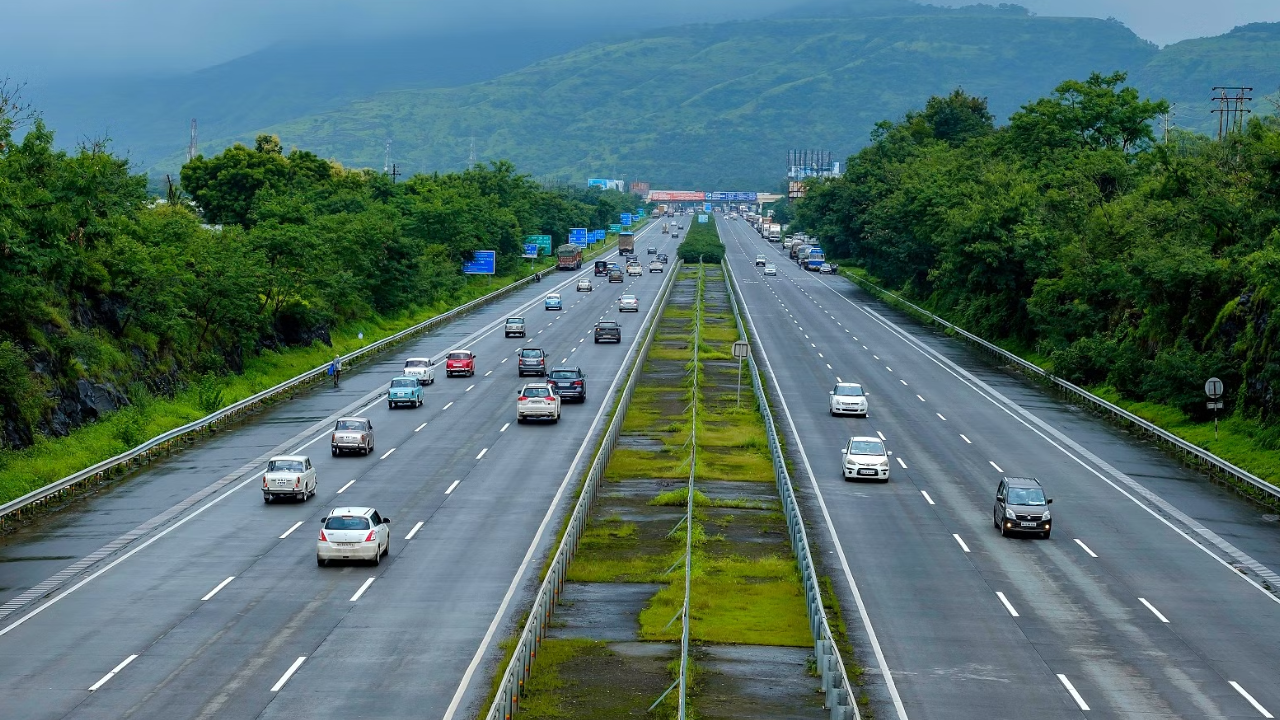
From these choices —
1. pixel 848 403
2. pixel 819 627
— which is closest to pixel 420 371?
pixel 848 403

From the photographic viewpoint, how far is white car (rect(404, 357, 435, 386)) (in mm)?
80750

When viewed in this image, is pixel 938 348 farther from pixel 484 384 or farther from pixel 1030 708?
pixel 1030 708

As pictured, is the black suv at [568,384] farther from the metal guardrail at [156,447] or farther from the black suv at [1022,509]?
the black suv at [1022,509]

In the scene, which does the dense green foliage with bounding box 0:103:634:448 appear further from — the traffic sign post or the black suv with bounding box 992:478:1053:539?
the traffic sign post

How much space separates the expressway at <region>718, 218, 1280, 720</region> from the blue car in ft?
56.4

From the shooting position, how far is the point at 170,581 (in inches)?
1485

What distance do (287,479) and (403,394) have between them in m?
23.3

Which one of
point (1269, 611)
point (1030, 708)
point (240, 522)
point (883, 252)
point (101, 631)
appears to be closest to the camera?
point (1030, 708)

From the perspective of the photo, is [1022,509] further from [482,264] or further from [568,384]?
[482,264]

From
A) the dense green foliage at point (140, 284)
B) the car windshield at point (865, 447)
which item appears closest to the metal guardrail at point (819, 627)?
the car windshield at point (865, 447)

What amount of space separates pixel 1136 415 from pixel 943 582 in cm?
3374

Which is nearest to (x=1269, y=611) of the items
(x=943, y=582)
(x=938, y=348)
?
(x=943, y=582)

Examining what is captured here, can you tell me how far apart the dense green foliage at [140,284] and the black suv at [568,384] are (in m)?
15.9

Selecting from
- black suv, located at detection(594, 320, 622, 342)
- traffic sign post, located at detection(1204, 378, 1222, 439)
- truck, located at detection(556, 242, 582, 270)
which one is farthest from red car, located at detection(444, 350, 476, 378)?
truck, located at detection(556, 242, 582, 270)
